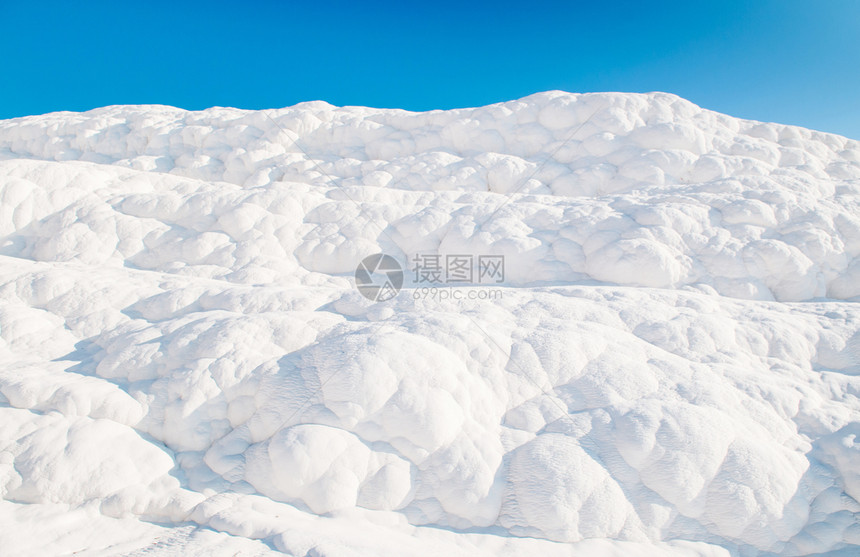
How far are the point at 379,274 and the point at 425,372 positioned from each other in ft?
8.70

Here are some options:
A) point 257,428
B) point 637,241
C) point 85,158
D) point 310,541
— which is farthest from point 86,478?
point 85,158

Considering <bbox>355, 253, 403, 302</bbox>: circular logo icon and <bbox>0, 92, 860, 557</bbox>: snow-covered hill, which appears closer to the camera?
<bbox>0, 92, 860, 557</bbox>: snow-covered hill

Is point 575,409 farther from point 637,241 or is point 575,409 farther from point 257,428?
point 637,241

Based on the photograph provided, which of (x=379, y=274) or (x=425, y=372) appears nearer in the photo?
(x=425, y=372)

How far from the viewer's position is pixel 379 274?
561 cm

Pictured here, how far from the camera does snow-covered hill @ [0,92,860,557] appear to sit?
2.58 meters

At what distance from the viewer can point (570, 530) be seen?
2551 mm

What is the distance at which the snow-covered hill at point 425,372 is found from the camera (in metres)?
2.58

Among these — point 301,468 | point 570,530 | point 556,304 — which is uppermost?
point 556,304

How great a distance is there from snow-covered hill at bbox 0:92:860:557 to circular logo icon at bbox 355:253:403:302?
131 millimetres

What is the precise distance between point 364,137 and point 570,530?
29.4ft

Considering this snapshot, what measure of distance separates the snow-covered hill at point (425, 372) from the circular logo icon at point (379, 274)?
131mm

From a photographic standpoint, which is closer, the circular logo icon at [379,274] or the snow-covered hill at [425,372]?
the snow-covered hill at [425,372]

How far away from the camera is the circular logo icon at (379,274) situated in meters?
5.30
